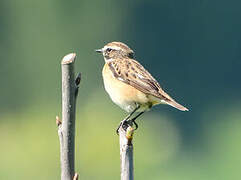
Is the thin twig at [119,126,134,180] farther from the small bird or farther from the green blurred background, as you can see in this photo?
the green blurred background

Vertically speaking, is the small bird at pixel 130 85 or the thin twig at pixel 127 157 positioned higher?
the small bird at pixel 130 85

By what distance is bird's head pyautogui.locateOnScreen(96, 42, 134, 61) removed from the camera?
639 cm

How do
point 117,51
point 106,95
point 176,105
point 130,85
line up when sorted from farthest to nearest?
1. point 106,95
2. point 117,51
3. point 130,85
4. point 176,105

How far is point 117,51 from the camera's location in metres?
6.47

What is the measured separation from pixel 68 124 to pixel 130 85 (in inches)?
99.1

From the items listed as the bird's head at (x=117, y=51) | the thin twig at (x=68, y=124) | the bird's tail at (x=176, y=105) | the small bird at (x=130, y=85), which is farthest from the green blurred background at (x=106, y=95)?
the thin twig at (x=68, y=124)

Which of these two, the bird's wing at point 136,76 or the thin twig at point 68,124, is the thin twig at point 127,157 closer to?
the thin twig at point 68,124

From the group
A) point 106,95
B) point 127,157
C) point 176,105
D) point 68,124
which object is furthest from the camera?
point 106,95

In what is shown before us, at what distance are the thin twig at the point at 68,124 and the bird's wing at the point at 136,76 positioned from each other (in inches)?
91.9

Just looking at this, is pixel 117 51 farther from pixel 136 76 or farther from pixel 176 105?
pixel 176 105

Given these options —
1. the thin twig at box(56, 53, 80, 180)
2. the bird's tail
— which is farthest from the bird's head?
the thin twig at box(56, 53, 80, 180)

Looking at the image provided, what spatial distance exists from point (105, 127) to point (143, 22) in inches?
731

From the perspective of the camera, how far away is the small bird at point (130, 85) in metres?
6.09

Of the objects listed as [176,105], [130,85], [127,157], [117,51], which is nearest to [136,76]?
[130,85]
